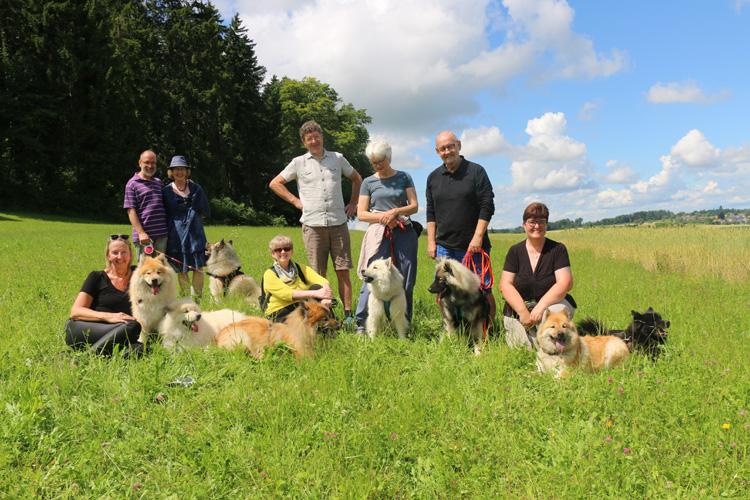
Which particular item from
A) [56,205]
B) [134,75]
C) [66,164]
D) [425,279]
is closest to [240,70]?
[134,75]

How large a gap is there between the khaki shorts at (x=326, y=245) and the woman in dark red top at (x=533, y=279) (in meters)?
2.14

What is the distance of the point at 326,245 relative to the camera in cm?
569

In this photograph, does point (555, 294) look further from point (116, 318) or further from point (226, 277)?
point (226, 277)

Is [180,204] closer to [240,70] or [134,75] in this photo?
[134,75]

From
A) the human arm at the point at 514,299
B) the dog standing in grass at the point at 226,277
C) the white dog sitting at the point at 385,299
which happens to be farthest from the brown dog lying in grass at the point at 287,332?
the dog standing in grass at the point at 226,277

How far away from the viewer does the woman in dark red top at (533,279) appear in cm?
441

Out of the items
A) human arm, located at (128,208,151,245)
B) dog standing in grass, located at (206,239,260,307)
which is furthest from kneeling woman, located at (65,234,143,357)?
dog standing in grass, located at (206,239,260,307)

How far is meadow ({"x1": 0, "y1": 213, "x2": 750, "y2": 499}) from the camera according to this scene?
2553 millimetres

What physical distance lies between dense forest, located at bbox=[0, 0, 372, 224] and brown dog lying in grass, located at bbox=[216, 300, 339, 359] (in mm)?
30347

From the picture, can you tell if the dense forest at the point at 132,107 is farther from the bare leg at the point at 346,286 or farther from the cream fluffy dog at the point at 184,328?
the cream fluffy dog at the point at 184,328

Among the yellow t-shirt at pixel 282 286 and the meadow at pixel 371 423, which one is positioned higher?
the yellow t-shirt at pixel 282 286

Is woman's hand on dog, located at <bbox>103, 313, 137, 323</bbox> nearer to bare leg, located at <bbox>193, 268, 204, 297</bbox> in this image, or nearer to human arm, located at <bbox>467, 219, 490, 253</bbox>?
bare leg, located at <bbox>193, 268, 204, 297</bbox>

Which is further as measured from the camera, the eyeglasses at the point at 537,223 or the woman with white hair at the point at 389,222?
the woman with white hair at the point at 389,222

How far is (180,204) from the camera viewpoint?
6.32 meters
